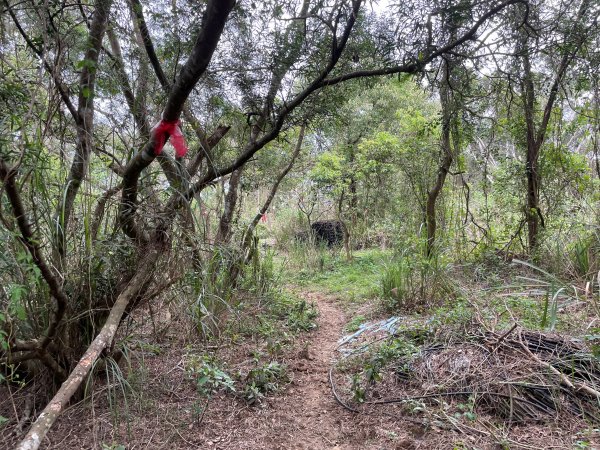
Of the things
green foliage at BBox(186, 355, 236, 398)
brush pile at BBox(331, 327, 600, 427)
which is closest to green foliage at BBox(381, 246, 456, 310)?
brush pile at BBox(331, 327, 600, 427)

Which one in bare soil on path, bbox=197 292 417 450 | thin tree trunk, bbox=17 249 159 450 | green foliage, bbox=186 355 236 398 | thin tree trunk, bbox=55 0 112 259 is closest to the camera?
thin tree trunk, bbox=17 249 159 450

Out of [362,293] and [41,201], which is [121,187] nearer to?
[41,201]

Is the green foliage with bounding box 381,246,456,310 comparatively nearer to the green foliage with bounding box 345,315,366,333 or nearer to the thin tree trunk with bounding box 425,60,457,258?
the thin tree trunk with bounding box 425,60,457,258

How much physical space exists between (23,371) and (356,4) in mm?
2638

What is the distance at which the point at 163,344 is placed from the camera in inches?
101

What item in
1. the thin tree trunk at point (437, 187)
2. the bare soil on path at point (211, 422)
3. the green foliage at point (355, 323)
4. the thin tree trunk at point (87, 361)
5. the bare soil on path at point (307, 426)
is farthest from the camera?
the thin tree trunk at point (437, 187)

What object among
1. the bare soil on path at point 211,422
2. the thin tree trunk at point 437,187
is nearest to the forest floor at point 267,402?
the bare soil on path at point 211,422

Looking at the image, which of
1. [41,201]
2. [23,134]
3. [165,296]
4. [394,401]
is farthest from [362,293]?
[23,134]

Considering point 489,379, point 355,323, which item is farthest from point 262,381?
point 355,323

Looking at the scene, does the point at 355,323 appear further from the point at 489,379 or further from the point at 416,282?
the point at 489,379

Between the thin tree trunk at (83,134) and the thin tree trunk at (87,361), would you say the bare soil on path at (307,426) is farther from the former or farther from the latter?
the thin tree trunk at (83,134)

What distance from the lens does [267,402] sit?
2.17 meters

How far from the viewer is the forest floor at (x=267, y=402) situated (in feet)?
5.55

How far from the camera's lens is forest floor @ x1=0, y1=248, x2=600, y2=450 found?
5.55 feet
